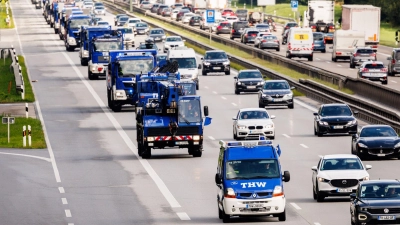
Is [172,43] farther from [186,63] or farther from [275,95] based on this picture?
[275,95]

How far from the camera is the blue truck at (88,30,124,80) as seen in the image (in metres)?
76.4

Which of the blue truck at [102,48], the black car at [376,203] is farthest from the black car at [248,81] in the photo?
the black car at [376,203]

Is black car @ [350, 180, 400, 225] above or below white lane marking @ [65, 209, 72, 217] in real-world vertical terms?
above

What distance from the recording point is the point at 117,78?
59938mm

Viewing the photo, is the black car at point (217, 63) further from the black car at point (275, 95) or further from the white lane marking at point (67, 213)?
the white lane marking at point (67, 213)

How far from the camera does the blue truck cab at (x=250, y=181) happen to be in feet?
90.5

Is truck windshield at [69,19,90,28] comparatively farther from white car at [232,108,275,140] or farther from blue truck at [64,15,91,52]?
white car at [232,108,275,140]

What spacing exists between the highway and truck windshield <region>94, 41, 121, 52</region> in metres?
5.56

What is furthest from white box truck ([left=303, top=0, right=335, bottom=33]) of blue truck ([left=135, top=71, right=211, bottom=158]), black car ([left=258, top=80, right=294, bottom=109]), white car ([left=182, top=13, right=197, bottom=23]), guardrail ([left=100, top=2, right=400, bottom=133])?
blue truck ([left=135, top=71, right=211, bottom=158])

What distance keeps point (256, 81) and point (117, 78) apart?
10902 millimetres

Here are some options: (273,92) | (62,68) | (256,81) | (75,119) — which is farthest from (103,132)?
(62,68)

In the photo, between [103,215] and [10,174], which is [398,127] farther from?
[103,215]

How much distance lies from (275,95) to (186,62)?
1291 centimetres

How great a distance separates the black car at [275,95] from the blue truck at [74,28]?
43535 millimetres
